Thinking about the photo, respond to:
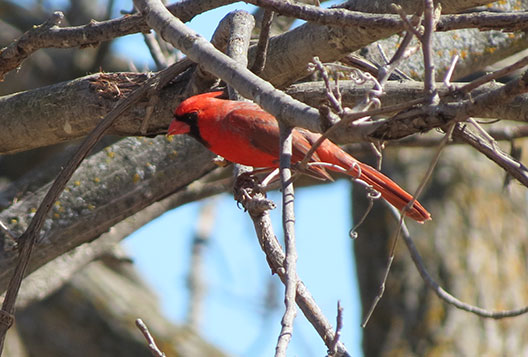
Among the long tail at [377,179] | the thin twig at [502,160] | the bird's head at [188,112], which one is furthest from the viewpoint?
the long tail at [377,179]

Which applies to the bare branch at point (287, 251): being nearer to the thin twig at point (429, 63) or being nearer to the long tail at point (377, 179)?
the thin twig at point (429, 63)

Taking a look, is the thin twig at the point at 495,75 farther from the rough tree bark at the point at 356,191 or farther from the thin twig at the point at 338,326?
the thin twig at the point at 338,326

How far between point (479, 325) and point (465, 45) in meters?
2.99

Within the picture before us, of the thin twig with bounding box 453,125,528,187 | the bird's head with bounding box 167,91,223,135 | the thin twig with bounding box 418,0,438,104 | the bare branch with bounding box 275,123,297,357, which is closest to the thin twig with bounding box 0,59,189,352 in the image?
the bird's head with bounding box 167,91,223,135

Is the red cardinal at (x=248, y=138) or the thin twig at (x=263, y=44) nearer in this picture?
the thin twig at (x=263, y=44)

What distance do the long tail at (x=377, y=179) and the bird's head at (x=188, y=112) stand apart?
47 cm

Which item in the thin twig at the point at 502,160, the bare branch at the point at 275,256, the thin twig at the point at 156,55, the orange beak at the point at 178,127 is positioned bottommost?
the bare branch at the point at 275,256

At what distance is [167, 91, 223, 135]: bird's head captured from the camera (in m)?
3.04

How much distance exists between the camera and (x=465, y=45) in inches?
151

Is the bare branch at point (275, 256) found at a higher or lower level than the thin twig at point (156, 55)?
lower

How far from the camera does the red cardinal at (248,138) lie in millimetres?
3160

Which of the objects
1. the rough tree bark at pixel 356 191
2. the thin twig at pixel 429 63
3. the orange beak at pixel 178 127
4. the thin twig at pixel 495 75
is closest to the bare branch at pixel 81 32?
the rough tree bark at pixel 356 191

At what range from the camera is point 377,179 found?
3.43 m

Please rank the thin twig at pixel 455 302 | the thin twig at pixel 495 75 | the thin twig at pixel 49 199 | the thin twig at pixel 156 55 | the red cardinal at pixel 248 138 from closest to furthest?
the thin twig at pixel 495 75 → the thin twig at pixel 49 199 → the thin twig at pixel 455 302 → the red cardinal at pixel 248 138 → the thin twig at pixel 156 55
